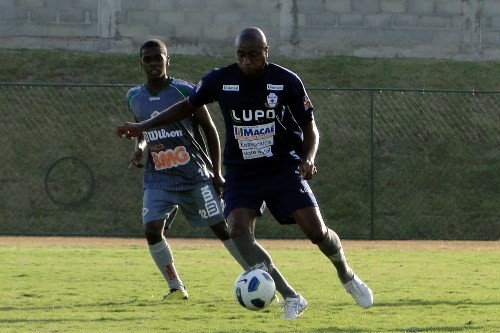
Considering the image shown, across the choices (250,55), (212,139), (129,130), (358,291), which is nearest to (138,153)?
(212,139)

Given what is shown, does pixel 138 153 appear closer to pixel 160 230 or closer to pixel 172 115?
pixel 160 230

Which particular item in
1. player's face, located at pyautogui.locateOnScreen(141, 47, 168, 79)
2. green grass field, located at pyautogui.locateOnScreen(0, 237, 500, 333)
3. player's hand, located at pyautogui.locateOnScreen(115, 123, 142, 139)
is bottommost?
green grass field, located at pyautogui.locateOnScreen(0, 237, 500, 333)

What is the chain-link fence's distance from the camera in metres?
19.5

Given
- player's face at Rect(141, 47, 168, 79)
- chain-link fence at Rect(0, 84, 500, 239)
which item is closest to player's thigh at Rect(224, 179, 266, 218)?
player's face at Rect(141, 47, 168, 79)

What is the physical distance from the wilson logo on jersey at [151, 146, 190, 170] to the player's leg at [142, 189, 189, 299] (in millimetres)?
221

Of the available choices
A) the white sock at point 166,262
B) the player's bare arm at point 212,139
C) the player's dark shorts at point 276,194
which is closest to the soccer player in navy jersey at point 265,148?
the player's dark shorts at point 276,194

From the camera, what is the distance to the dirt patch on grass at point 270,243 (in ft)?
56.7

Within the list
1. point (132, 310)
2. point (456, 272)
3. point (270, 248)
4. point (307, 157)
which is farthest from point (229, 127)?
point (270, 248)

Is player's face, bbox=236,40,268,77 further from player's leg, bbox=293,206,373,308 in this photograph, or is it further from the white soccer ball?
the white soccer ball

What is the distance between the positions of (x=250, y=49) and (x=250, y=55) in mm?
40

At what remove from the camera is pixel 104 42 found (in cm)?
2444

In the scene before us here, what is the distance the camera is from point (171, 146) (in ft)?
32.2

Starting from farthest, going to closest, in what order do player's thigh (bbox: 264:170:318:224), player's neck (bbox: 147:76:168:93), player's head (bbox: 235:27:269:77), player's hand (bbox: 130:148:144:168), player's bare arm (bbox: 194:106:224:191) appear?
player's neck (bbox: 147:76:168:93), player's bare arm (bbox: 194:106:224:191), player's hand (bbox: 130:148:144:168), player's thigh (bbox: 264:170:318:224), player's head (bbox: 235:27:269:77)

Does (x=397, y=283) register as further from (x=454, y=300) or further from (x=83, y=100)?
(x=83, y=100)
